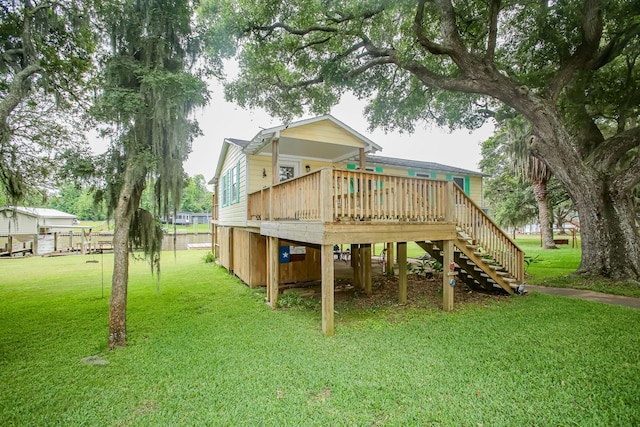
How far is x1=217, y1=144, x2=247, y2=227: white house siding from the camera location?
1005cm

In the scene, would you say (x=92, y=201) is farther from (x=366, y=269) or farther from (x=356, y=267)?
(x=356, y=267)

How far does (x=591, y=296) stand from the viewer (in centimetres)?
765

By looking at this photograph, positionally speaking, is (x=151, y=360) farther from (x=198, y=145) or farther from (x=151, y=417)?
(x=198, y=145)

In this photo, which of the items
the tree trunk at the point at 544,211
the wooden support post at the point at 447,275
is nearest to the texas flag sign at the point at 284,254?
the wooden support post at the point at 447,275

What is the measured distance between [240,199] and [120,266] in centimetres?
555

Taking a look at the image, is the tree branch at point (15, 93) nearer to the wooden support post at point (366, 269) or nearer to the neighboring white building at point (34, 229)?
the wooden support post at point (366, 269)

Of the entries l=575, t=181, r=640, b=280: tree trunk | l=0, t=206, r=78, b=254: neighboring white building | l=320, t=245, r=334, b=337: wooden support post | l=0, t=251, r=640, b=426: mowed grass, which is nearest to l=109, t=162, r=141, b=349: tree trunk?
l=0, t=251, r=640, b=426: mowed grass

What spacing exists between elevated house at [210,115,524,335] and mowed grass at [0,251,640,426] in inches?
44.0

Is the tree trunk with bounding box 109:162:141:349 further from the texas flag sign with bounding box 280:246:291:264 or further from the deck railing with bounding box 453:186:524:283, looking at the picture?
the deck railing with bounding box 453:186:524:283

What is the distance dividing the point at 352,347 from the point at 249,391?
1875 mm

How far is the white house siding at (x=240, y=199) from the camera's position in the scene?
10047 millimetres

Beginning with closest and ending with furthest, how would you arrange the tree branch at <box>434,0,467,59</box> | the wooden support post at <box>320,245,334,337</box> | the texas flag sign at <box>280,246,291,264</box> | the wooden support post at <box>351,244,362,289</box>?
the wooden support post at <box>320,245,334,337</box>
the tree branch at <box>434,0,467,59</box>
the wooden support post at <box>351,244,362,289</box>
the texas flag sign at <box>280,246,291,264</box>

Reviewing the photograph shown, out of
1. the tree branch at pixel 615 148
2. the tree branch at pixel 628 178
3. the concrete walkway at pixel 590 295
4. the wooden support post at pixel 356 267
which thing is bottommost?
the concrete walkway at pixel 590 295

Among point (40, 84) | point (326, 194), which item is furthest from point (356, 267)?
point (40, 84)
